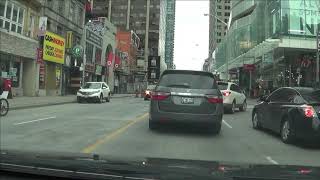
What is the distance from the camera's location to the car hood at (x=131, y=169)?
374 centimetres

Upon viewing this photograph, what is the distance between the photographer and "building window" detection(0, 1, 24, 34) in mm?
34094

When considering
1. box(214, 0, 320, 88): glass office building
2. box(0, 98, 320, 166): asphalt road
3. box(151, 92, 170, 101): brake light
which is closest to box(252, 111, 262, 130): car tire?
box(0, 98, 320, 166): asphalt road

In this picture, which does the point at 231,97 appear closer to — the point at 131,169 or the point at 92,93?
the point at 92,93

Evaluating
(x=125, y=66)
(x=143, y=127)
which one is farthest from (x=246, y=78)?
(x=143, y=127)

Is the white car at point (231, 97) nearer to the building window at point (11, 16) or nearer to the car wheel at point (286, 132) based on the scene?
the car wheel at point (286, 132)

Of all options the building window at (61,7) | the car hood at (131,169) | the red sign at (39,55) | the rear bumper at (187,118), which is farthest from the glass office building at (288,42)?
the car hood at (131,169)

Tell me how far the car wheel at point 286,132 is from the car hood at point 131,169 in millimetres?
8284

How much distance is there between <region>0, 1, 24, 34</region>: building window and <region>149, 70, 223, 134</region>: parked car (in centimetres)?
2279

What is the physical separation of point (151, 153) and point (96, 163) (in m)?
6.26

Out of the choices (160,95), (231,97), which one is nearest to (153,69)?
(231,97)

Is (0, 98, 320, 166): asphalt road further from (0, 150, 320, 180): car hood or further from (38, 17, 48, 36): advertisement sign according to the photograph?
(38, 17, 48, 36): advertisement sign

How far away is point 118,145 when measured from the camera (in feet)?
37.4

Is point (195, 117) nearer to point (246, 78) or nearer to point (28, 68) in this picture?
point (28, 68)

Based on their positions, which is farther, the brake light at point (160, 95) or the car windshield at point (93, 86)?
the car windshield at point (93, 86)
